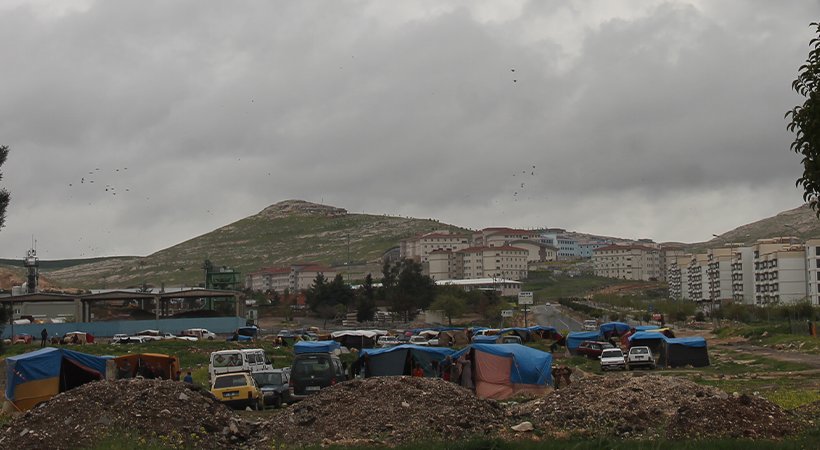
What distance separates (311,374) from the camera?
30281 mm

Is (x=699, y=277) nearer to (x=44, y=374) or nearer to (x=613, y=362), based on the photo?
(x=613, y=362)

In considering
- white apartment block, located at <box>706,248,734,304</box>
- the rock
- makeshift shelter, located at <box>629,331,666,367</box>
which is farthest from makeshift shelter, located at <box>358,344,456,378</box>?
white apartment block, located at <box>706,248,734,304</box>

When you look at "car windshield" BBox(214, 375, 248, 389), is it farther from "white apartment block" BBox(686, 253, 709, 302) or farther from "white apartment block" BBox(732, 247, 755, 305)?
"white apartment block" BBox(686, 253, 709, 302)

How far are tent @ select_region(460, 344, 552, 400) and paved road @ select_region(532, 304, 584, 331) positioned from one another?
68441 millimetres

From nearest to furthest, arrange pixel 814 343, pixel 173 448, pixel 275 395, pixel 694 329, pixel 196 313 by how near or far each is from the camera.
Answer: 1. pixel 173 448
2. pixel 275 395
3. pixel 814 343
4. pixel 694 329
5. pixel 196 313

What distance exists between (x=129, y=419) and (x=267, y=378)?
38.3 ft

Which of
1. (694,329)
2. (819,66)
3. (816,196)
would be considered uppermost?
(819,66)

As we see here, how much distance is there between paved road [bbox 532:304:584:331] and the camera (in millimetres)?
102125

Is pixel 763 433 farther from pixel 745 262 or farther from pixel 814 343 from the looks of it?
pixel 745 262

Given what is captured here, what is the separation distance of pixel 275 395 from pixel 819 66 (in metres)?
19.2

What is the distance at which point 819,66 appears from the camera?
1381cm

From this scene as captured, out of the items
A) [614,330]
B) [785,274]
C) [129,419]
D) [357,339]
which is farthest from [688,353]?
[785,274]

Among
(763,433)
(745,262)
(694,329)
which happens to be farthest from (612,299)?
(763,433)

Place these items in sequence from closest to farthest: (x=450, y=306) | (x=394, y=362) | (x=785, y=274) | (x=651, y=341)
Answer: (x=394, y=362)
(x=651, y=341)
(x=450, y=306)
(x=785, y=274)
